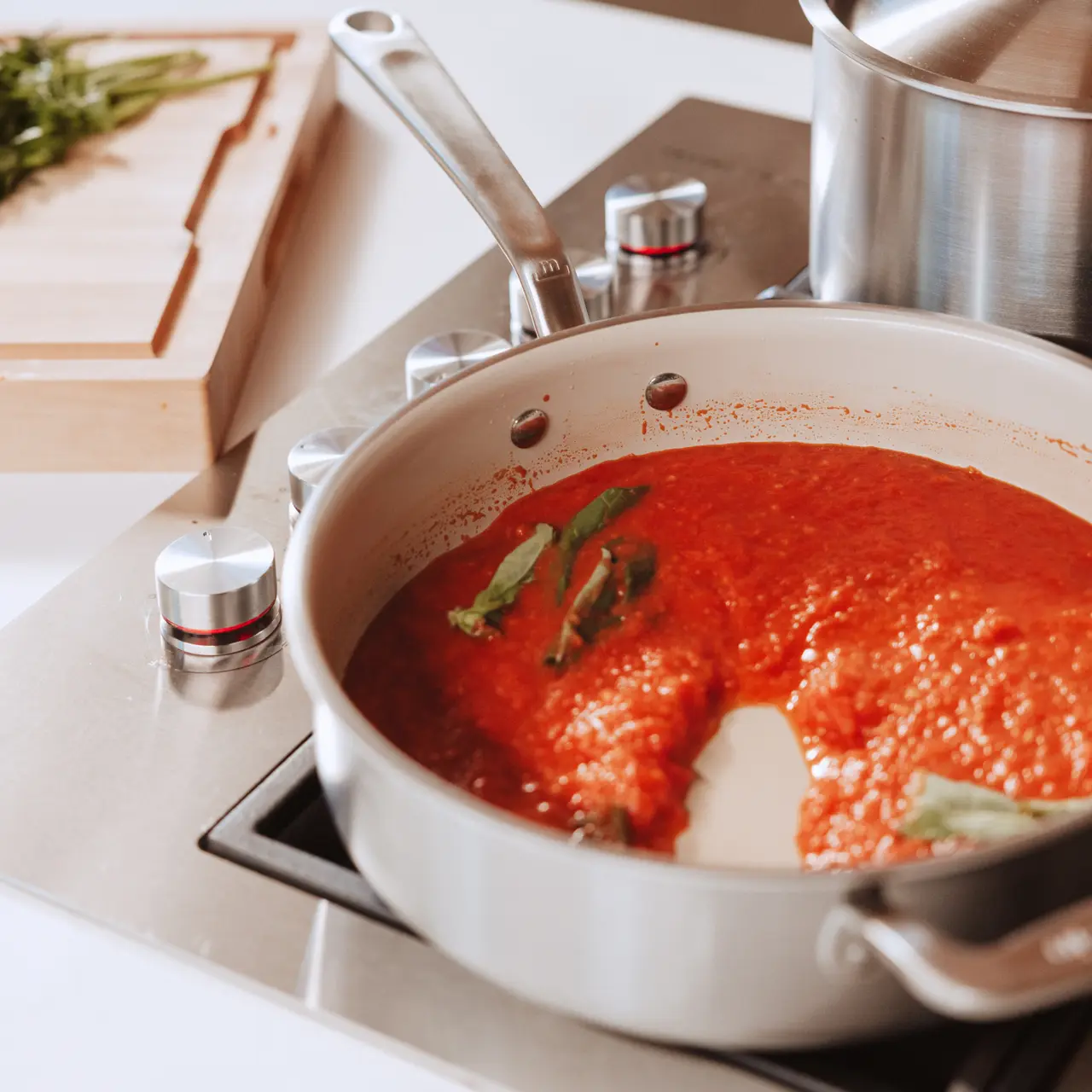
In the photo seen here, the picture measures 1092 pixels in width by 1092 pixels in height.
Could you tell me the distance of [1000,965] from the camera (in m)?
0.56

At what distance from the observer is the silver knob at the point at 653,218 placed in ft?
4.58

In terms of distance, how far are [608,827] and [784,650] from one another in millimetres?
205

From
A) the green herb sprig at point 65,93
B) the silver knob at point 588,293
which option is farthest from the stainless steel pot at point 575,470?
the green herb sprig at point 65,93

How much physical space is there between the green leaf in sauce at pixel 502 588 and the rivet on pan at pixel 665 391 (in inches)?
5.0

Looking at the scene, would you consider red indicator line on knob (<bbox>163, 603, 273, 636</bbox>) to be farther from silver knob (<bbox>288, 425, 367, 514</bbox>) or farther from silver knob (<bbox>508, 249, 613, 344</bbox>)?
silver knob (<bbox>508, 249, 613, 344</bbox>)

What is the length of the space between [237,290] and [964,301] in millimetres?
586

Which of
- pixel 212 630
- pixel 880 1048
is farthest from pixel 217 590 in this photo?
pixel 880 1048

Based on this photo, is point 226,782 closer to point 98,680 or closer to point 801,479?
point 98,680

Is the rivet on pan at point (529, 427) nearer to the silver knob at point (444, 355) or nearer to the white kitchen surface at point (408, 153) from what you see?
the silver knob at point (444, 355)

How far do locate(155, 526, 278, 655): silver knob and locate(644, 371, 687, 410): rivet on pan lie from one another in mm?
282

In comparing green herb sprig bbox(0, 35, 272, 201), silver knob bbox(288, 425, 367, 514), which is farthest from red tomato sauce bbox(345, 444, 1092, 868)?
green herb sprig bbox(0, 35, 272, 201)

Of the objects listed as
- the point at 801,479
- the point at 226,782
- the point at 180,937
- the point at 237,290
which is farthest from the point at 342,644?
the point at 237,290

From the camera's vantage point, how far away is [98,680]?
0.97 metres

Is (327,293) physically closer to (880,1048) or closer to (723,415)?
(723,415)
